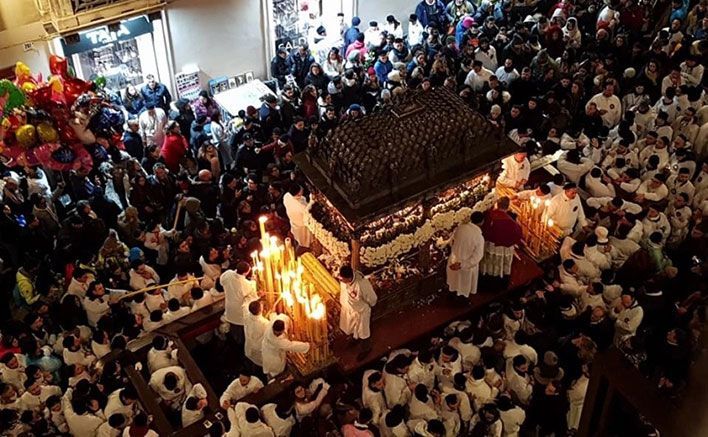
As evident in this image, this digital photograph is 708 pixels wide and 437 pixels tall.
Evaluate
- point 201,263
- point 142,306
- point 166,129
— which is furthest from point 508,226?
point 166,129

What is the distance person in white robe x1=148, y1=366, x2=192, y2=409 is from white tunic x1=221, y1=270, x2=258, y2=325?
96 centimetres

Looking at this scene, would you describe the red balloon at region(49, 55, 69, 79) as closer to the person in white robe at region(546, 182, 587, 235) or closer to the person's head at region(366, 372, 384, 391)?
the person's head at region(366, 372, 384, 391)

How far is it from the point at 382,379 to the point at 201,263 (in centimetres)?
299

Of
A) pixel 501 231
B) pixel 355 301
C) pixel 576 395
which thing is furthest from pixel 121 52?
pixel 576 395

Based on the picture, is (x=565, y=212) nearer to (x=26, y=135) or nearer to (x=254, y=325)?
(x=254, y=325)

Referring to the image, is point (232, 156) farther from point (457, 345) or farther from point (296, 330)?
point (457, 345)

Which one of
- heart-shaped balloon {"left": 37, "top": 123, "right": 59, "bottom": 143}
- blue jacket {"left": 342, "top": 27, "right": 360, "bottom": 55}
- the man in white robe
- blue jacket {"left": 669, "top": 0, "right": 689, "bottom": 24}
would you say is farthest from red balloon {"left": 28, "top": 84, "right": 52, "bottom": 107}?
blue jacket {"left": 669, "top": 0, "right": 689, "bottom": 24}

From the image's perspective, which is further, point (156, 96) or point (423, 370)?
point (156, 96)

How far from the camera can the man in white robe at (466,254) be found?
991 cm

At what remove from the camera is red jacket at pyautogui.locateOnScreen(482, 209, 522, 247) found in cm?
1013

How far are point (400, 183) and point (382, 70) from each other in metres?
5.71

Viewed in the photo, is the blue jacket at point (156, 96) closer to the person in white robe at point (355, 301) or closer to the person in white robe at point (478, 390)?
the person in white robe at point (355, 301)

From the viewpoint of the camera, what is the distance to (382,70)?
48.2 ft

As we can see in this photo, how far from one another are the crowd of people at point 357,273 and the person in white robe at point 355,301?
0.10 meters
